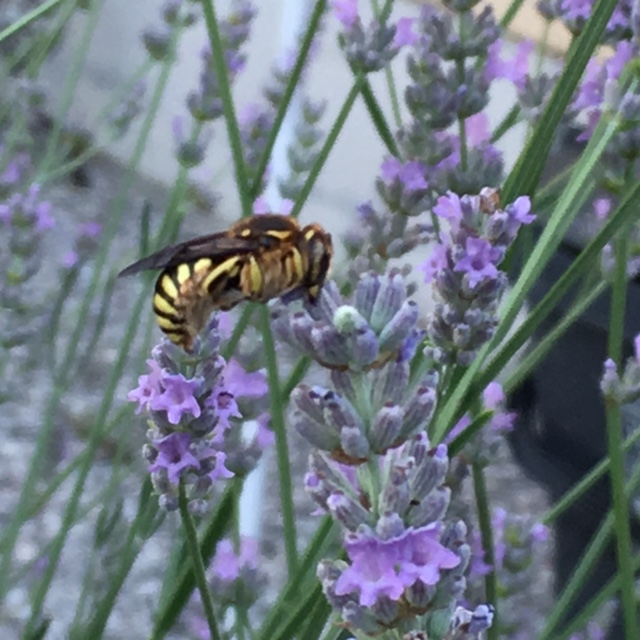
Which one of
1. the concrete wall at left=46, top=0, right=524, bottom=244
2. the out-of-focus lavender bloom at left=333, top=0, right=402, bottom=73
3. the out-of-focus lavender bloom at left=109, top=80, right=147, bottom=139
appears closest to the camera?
the out-of-focus lavender bloom at left=333, top=0, right=402, bottom=73

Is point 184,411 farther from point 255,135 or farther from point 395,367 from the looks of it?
point 255,135

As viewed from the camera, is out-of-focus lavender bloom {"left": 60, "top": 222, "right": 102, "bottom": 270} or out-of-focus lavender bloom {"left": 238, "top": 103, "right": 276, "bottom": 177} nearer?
out-of-focus lavender bloom {"left": 238, "top": 103, "right": 276, "bottom": 177}

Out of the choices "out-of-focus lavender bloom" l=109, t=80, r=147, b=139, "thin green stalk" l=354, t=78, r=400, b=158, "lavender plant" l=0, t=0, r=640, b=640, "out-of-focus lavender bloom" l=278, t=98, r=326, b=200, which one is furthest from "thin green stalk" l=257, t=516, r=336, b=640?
"out-of-focus lavender bloom" l=109, t=80, r=147, b=139

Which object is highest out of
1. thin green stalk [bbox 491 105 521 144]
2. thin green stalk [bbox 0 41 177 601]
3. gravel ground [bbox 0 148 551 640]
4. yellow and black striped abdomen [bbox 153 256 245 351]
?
thin green stalk [bbox 491 105 521 144]

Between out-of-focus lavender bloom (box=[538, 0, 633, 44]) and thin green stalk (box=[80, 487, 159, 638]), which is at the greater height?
out-of-focus lavender bloom (box=[538, 0, 633, 44])

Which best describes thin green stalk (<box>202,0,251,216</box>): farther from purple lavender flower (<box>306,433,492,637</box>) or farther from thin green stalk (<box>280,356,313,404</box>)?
purple lavender flower (<box>306,433,492,637</box>)

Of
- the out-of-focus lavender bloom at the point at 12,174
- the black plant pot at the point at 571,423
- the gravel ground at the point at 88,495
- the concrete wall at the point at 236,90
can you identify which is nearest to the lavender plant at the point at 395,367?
the out-of-focus lavender bloom at the point at 12,174

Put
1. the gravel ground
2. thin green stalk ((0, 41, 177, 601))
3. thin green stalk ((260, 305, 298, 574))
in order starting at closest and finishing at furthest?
thin green stalk ((260, 305, 298, 574)) < thin green stalk ((0, 41, 177, 601)) < the gravel ground
